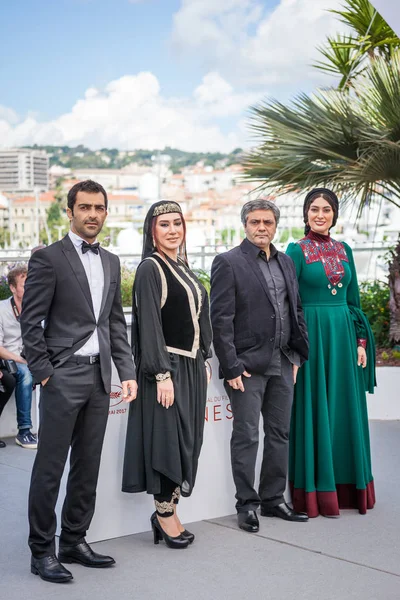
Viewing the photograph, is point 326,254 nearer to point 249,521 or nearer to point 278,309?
point 278,309

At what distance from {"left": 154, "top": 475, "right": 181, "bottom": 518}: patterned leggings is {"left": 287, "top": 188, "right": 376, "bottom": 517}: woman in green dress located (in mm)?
965

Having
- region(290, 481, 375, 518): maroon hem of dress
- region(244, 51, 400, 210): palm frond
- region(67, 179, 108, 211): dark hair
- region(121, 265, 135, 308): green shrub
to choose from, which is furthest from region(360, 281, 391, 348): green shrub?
region(67, 179, 108, 211): dark hair

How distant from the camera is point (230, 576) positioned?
13.0 feet

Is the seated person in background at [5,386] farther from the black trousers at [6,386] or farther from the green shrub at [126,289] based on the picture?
the green shrub at [126,289]

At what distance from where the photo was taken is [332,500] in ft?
16.3

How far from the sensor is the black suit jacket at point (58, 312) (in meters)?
3.79

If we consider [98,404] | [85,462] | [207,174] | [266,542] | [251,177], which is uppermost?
[207,174]

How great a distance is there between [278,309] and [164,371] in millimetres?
883

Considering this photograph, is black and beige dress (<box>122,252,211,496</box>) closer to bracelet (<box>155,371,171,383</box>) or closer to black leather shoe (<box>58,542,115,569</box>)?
bracelet (<box>155,371,171,383</box>)

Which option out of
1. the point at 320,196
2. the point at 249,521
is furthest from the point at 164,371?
the point at 320,196

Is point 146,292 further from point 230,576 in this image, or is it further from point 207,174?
point 207,174

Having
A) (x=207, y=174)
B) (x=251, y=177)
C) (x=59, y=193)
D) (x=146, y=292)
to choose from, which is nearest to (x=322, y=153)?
(x=251, y=177)

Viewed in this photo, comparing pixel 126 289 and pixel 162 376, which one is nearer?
pixel 162 376

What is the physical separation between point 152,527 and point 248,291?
54.8 inches
